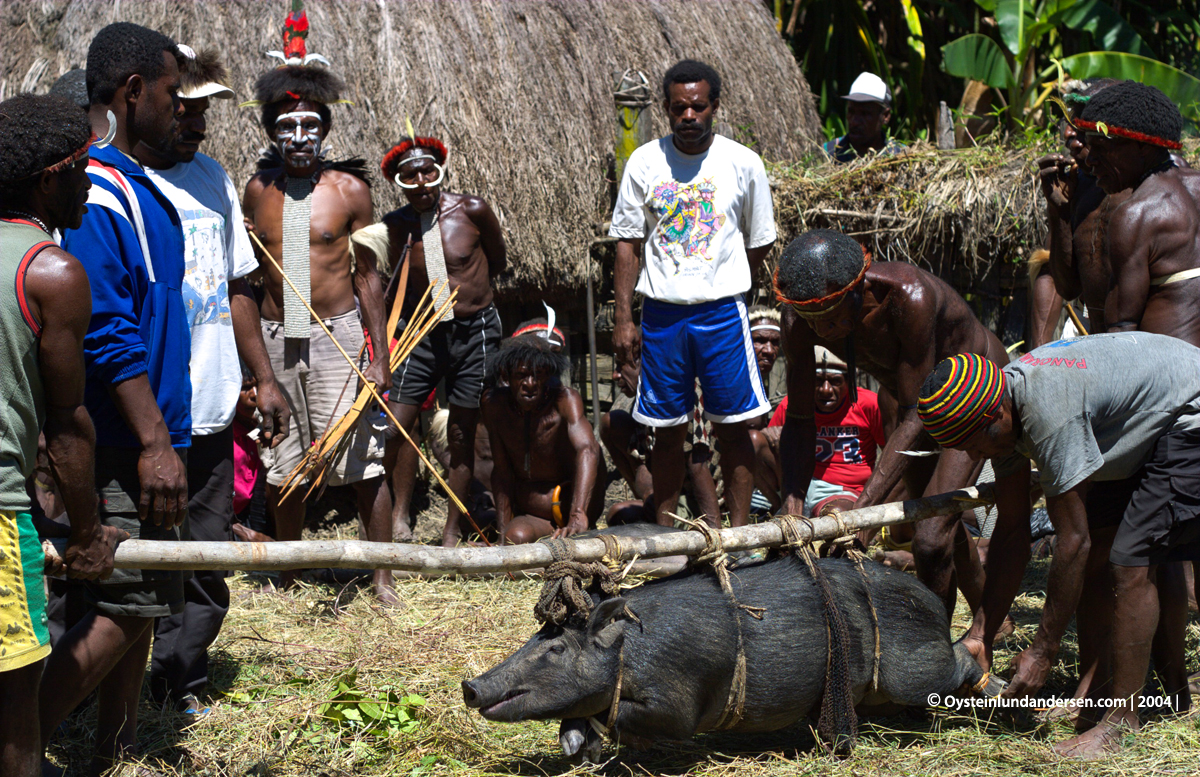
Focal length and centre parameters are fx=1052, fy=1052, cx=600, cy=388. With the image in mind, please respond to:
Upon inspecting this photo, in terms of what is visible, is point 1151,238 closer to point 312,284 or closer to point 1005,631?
point 1005,631

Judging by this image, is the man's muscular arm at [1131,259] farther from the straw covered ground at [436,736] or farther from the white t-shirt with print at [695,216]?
the white t-shirt with print at [695,216]

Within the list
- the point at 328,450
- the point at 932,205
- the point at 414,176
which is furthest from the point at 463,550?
the point at 932,205

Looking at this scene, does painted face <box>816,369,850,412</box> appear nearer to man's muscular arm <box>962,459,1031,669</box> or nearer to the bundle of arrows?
the bundle of arrows

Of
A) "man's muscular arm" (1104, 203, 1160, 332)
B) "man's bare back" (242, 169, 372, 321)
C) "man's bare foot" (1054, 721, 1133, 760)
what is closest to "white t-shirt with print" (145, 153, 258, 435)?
"man's bare back" (242, 169, 372, 321)

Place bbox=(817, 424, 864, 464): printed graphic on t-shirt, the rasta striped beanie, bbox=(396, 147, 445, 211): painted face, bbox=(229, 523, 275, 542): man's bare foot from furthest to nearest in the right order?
1. bbox=(817, 424, 864, 464): printed graphic on t-shirt
2. bbox=(396, 147, 445, 211): painted face
3. bbox=(229, 523, 275, 542): man's bare foot
4. the rasta striped beanie

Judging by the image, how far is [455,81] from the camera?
8.16 m

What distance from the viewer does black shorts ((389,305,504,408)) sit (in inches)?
253

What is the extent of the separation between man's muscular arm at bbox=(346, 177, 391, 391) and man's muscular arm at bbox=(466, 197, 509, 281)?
0.82 metres

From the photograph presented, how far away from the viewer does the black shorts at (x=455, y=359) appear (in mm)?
6426

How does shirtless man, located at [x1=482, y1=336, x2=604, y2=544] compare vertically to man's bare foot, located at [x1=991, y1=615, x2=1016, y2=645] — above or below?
above

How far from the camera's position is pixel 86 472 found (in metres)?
2.73

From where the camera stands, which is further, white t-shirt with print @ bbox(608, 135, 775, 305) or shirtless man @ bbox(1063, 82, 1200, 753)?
white t-shirt with print @ bbox(608, 135, 775, 305)

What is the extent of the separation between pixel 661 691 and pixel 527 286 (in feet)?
16.8

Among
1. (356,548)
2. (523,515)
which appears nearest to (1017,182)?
(523,515)
